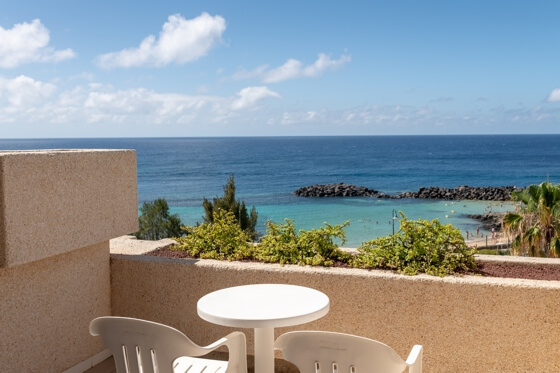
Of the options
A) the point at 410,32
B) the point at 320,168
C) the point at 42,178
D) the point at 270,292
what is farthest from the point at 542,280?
the point at 320,168

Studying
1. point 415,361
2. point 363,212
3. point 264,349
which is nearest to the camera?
point 415,361

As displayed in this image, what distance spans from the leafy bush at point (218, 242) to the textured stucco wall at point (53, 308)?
76cm

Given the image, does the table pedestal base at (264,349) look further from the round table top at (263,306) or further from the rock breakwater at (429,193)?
the rock breakwater at (429,193)

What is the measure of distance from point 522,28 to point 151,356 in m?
81.2

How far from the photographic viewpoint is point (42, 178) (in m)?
3.97

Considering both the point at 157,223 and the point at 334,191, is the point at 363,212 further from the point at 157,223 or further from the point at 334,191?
the point at 157,223

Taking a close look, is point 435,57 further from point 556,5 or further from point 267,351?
point 267,351

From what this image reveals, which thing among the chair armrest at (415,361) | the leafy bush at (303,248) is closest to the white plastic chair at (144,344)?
the chair armrest at (415,361)

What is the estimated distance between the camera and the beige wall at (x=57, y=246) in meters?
3.80

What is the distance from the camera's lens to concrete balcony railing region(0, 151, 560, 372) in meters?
3.92

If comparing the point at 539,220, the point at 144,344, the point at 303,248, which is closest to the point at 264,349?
the point at 144,344

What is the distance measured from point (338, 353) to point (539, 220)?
911cm

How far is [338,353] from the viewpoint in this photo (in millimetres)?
2430

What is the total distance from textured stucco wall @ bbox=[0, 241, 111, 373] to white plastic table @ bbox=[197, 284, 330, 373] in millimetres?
1455
